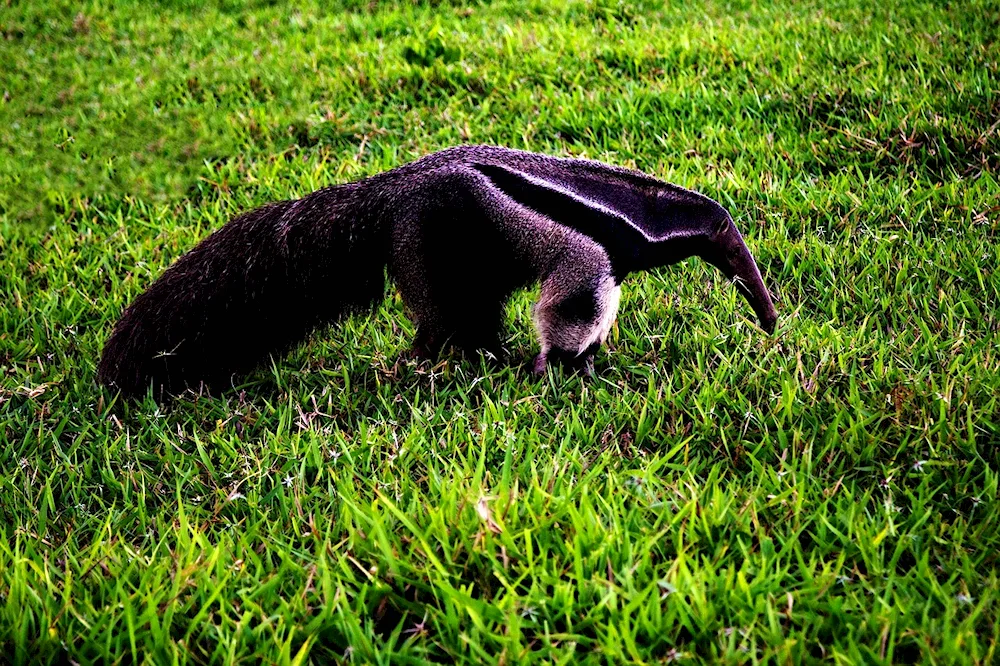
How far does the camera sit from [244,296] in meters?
3.33

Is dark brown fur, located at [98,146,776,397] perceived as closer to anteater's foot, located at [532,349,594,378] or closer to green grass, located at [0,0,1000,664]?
anteater's foot, located at [532,349,594,378]

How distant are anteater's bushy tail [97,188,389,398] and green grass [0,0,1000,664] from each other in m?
0.17

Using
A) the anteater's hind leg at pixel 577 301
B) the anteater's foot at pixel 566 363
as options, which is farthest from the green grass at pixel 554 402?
the anteater's hind leg at pixel 577 301

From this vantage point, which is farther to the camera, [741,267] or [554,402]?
[741,267]

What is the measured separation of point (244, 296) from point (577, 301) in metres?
1.29

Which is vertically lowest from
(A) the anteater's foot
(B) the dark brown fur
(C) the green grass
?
(A) the anteater's foot

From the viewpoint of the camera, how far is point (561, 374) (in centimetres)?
347

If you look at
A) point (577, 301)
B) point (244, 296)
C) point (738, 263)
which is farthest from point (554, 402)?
point (244, 296)

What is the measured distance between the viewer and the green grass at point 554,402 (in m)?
2.17

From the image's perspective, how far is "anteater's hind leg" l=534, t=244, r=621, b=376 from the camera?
331 cm

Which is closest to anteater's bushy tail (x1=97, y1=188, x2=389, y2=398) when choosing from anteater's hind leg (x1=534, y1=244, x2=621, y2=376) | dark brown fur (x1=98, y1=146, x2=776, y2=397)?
dark brown fur (x1=98, y1=146, x2=776, y2=397)

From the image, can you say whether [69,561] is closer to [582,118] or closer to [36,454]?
[36,454]

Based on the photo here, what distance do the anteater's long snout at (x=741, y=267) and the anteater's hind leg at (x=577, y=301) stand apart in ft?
1.46

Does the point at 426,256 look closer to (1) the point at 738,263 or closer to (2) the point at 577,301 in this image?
(2) the point at 577,301
